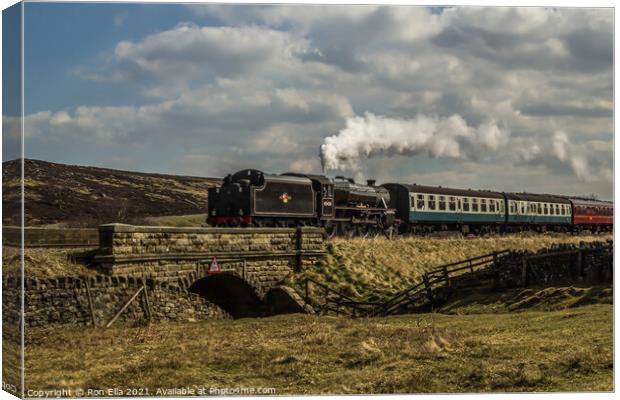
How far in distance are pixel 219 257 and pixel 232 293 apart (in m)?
2.39

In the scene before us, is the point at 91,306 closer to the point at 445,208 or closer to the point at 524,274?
the point at 524,274

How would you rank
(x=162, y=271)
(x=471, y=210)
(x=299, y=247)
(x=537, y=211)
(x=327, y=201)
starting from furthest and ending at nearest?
(x=537, y=211) < (x=471, y=210) < (x=327, y=201) < (x=299, y=247) < (x=162, y=271)

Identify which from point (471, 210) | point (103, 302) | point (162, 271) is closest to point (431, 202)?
point (471, 210)

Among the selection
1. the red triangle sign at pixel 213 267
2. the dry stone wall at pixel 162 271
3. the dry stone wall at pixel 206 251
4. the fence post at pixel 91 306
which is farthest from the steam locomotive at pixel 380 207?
the fence post at pixel 91 306

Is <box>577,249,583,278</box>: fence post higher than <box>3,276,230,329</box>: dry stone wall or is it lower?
higher

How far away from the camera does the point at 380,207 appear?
133ft

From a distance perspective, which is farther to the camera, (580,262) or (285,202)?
(285,202)

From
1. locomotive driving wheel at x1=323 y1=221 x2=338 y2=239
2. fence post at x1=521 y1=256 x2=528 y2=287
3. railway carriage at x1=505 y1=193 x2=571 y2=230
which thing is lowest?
fence post at x1=521 y1=256 x2=528 y2=287

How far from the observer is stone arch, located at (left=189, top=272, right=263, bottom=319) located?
2748 cm

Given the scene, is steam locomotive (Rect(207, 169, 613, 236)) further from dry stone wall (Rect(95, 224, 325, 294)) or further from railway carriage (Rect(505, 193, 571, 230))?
dry stone wall (Rect(95, 224, 325, 294))

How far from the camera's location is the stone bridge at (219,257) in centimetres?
2266

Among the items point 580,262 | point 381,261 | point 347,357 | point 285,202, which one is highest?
point 285,202

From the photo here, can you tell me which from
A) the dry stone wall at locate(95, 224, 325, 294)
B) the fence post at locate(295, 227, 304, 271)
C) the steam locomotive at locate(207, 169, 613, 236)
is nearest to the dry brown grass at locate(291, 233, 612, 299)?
the fence post at locate(295, 227, 304, 271)

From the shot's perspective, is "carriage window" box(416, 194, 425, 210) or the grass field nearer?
the grass field
